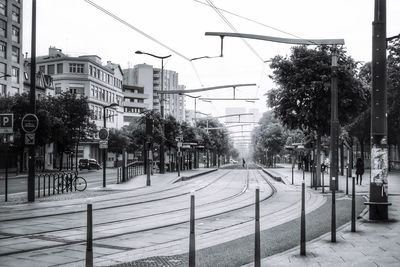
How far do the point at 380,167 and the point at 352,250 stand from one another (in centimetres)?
408

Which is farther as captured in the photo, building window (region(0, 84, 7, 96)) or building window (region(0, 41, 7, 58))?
building window (region(0, 41, 7, 58))

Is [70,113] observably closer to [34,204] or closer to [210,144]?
[210,144]

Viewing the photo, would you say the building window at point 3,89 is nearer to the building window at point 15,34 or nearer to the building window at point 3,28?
the building window at point 3,28

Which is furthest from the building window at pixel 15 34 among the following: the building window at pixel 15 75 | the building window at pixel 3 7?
the building window at pixel 15 75

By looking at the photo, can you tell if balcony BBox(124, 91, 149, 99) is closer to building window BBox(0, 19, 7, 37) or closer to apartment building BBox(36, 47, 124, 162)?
apartment building BBox(36, 47, 124, 162)

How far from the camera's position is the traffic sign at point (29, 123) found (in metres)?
18.0

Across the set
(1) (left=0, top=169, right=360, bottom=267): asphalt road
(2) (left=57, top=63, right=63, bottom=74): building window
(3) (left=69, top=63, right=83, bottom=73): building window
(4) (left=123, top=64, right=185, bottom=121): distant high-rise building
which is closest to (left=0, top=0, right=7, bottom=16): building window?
(3) (left=69, top=63, right=83, bottom=73): building window

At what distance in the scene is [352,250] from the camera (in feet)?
27.1

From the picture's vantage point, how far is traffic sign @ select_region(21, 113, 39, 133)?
18.0 meters

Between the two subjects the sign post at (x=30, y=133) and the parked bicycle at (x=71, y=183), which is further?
the parked bicycle at (x=71, y=183)

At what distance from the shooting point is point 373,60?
38.5 ft

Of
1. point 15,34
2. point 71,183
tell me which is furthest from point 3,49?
point 71,183

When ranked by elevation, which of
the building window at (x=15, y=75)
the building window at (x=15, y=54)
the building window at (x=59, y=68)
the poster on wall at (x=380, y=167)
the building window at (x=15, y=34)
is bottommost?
the poster on wall at (x=380, y=167)

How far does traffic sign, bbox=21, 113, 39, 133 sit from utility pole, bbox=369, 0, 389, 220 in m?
11.7
